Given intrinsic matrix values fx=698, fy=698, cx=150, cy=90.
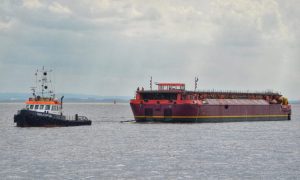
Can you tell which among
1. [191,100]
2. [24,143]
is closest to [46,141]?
[24,143]

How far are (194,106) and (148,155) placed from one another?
45589 millimetres

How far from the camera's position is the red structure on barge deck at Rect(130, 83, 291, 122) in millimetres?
108500

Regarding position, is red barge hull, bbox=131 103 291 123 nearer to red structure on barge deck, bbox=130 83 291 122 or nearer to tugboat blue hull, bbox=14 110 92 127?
red structure on barge deck, bbox=130 83 291 122

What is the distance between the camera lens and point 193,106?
109 m

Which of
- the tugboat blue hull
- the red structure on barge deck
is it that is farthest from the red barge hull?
the tugboat blue hull

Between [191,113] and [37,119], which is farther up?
[191,113]

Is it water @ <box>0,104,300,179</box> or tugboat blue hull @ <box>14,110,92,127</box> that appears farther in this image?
tugboat blue hull @ <box>14,110,92,127</box>

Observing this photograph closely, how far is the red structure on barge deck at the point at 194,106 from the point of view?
356 ft

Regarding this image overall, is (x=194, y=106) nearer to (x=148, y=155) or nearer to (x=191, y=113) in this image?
(x=191, y=113)

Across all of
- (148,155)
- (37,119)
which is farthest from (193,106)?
(148,155)

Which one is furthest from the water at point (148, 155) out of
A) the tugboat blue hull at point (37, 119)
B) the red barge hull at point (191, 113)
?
the red barge hull at point (191, 113)

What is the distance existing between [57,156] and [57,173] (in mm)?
11539

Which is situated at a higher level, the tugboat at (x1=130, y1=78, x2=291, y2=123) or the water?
the tugboat at (x1=130, y1=78, x2=291, y2=123)

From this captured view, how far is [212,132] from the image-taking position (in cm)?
9631
